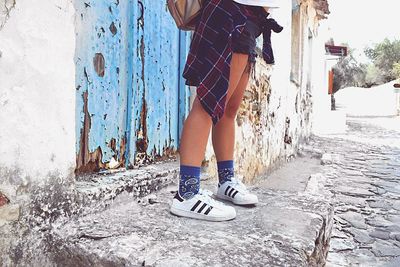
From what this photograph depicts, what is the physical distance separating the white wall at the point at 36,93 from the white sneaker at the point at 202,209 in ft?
1.51

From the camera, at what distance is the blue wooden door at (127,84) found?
1834mm

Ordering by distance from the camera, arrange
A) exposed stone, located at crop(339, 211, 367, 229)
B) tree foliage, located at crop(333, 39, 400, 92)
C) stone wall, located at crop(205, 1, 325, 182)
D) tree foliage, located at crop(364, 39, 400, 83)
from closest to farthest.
Result: 1. exposed stone, located at crop(339, 211, 367, 229)
2. stone wall, located at crop(205, 1, 325, 182)
3. tree foliage, located at crop(333, 39, 400, 92)
4. tree foliage, located at crop(364, 39, 400, 83)

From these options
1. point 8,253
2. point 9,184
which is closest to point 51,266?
point 8,253

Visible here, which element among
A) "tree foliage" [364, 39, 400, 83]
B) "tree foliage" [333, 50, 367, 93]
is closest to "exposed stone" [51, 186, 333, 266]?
"tree foliage" [333, 50, 367, 93]

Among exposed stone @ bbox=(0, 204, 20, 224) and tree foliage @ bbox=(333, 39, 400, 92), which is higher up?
tree foliage @ bbox=(333, 39, 400, 92)

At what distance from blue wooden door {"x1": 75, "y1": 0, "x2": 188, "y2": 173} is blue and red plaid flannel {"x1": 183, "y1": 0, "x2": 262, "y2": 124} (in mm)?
550

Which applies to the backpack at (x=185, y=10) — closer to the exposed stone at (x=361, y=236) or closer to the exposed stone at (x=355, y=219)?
the exposed stone at (x=361, y=236)

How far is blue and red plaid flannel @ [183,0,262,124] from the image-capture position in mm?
1549

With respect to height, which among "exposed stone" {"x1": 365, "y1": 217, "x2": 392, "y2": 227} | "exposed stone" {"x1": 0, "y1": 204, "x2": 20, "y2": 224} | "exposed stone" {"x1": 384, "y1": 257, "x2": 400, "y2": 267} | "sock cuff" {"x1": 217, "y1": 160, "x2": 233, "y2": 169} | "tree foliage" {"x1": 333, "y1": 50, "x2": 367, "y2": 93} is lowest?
"exposed stone" {"x1": 384, "y1": 257, "x2": 400, "y2": 267}

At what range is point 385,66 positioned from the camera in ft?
118

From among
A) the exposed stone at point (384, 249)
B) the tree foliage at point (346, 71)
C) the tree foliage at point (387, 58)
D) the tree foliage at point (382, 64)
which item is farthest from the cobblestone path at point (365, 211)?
the tree foliage at point (387, 58)

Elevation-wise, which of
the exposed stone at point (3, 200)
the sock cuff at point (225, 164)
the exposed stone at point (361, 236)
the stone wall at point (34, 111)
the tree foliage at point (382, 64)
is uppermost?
the tree foliage at point (382, 64)

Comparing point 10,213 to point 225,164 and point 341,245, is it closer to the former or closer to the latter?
point 225,164

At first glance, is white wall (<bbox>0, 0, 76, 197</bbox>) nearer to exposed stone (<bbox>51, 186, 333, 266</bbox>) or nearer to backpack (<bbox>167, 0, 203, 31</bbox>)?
exposed stone (<bbox>51, 186, 333, 266</bbox>)
